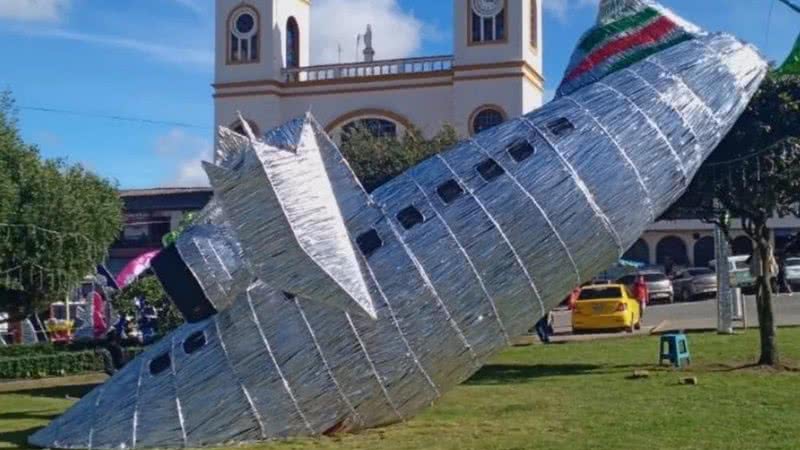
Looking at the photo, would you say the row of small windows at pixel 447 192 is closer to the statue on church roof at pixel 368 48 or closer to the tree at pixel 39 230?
the tree at pixel 39 230

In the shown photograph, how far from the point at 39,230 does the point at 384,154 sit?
14.1 meters

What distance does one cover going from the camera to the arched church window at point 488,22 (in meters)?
51.0

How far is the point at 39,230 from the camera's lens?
2620 centimetres

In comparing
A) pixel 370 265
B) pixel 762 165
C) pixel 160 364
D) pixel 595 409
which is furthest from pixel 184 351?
pixel 762 165

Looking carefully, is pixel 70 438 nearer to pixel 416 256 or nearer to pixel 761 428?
pixel 416 256

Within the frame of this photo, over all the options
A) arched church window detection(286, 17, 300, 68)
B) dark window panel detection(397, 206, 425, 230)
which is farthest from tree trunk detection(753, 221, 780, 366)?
arched church window detection(286, 17, 300, 68)

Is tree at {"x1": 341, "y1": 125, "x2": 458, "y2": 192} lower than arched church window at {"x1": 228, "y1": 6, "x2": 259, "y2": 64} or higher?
lower

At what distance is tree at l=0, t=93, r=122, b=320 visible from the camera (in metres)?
25.5

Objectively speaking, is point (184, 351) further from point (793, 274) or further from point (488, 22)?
point (488, 22)

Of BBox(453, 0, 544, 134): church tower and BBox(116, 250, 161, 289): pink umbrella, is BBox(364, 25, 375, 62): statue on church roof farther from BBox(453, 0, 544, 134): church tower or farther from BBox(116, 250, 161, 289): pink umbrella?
BBox(116, 250, 161, 289): pink umbrella

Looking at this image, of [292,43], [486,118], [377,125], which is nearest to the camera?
[486,118]

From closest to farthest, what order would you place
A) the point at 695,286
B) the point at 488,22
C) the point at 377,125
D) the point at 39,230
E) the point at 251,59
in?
the point at 39,230
the point at 695,286
the point at 488,22
the point at 377,125
the point at 251,59

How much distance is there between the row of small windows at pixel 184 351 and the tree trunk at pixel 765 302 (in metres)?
10.7

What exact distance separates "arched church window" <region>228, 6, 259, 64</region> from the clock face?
36.3 ft
